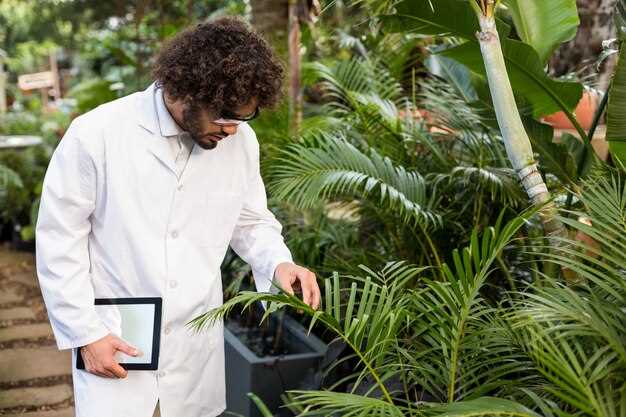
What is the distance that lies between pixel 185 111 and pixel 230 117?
0.42ft

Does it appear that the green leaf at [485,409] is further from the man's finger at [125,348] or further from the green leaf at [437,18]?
the green leaf at [437,18]

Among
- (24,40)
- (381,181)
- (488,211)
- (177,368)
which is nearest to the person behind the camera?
(177,368)

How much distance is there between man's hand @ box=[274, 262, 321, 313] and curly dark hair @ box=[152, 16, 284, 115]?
0.48 m

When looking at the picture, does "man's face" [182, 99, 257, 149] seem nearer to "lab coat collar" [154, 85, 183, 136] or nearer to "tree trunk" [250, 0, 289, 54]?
"lab coat collar" [154, 85, 183, 136]

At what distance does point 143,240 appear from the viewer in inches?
87.9

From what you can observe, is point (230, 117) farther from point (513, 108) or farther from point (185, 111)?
point (513, 108)

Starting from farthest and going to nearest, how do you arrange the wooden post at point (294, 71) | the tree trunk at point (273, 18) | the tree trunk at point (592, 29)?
the tree trunk at point (273, 18) → the wooden post at point (294, 71) → the tree trunk at point (592, 29)

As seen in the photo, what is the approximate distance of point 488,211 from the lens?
3.53 m

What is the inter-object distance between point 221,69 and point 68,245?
62cm

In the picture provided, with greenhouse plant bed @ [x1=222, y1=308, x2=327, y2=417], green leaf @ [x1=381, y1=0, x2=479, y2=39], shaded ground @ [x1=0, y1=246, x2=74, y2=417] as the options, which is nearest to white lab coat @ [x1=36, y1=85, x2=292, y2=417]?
green leaf @ [x1=381, y1=0, x2=479, y2=39]

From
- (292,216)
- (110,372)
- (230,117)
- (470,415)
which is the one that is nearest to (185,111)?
(230,117)

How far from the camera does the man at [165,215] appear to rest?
2105 millimetres

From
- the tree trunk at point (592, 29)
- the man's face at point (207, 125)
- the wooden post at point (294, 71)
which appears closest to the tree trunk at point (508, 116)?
the man's face at point (207, 125)

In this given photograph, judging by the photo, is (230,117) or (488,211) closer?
(230,117)
